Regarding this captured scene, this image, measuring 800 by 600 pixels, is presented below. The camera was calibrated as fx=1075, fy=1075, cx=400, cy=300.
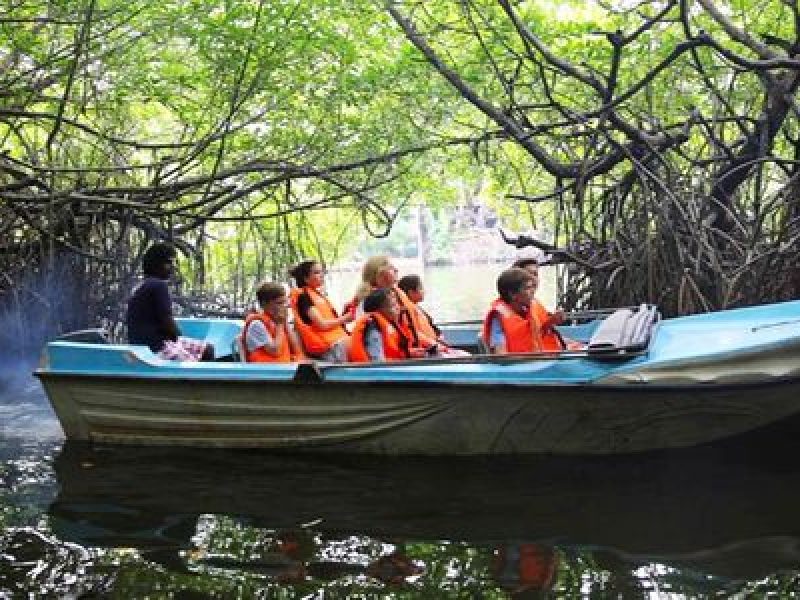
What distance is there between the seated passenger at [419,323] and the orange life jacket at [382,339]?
0.16 m

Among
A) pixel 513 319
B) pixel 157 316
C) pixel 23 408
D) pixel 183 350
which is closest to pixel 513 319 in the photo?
pixel 513 319

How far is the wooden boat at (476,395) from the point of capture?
199 inches

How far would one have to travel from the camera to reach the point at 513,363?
532cm

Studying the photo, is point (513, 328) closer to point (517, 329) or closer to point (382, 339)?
point (517, 329)

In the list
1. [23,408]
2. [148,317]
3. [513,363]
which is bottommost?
[23,408]

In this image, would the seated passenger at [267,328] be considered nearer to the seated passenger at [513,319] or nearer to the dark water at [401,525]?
the dark water at [401,525]

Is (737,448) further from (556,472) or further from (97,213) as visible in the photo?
(97,213)

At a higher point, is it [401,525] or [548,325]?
[548,325]

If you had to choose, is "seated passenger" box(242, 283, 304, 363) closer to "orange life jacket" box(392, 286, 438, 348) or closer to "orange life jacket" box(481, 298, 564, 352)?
"orange life jacket" box(392, 286, 438, 348)

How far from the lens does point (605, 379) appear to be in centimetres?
507

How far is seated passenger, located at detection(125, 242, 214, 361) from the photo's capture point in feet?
20.6

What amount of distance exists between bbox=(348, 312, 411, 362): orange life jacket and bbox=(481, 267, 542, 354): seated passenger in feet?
1.57

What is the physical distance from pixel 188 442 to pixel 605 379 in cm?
241

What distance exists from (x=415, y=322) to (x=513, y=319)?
81 cm
